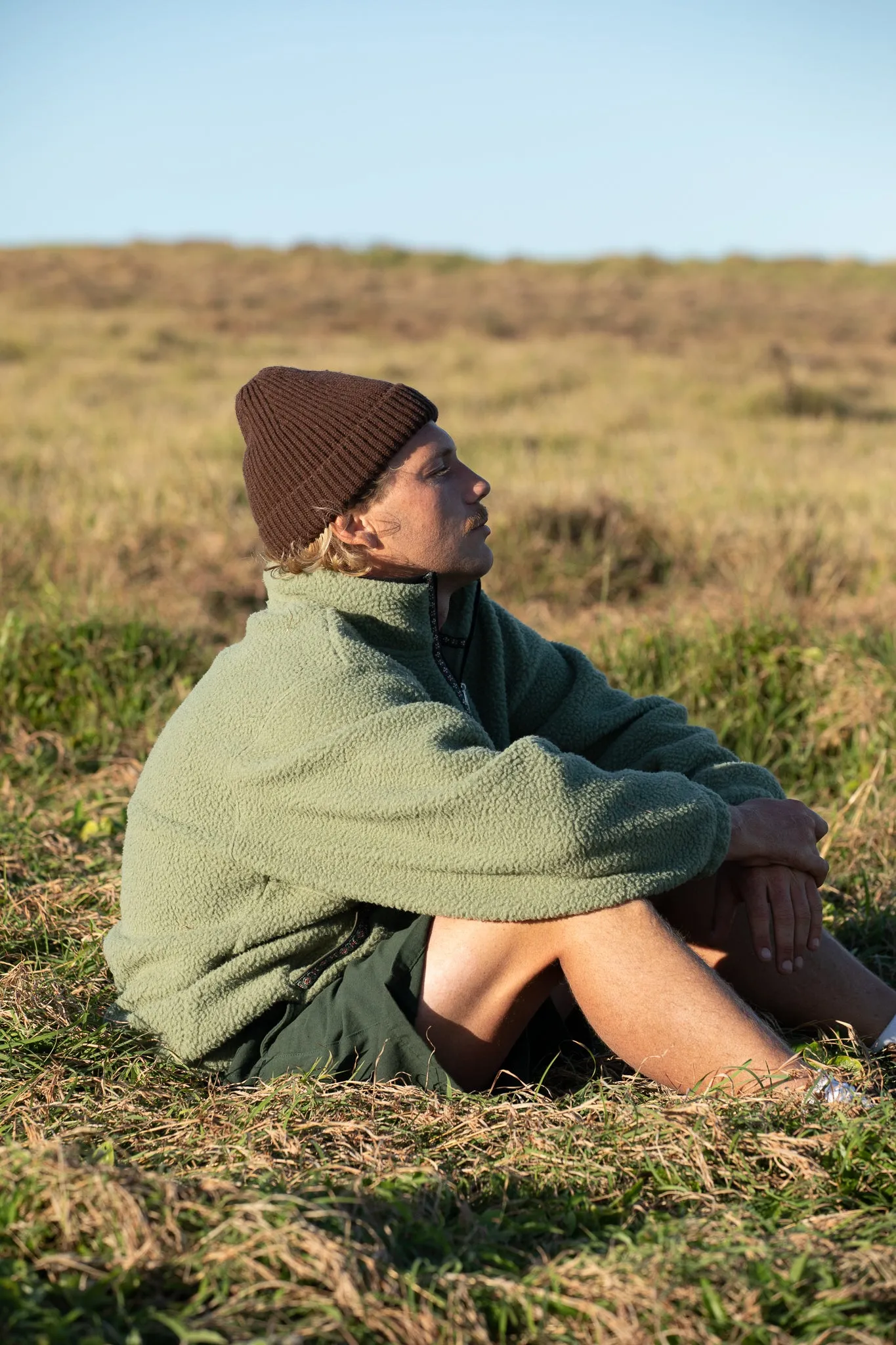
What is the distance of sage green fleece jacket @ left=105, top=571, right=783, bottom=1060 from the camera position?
1.96 meters

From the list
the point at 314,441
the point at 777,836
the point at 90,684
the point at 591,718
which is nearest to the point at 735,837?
the point at 777,836

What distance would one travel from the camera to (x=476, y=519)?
2.41 metres

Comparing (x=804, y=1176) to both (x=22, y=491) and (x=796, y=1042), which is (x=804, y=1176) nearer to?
(x=796, y=1042)

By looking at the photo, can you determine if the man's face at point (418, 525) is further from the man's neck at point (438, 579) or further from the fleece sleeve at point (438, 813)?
the fleece sleeve at point (438, 813)

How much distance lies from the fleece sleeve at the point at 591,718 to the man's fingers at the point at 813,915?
0.36 m

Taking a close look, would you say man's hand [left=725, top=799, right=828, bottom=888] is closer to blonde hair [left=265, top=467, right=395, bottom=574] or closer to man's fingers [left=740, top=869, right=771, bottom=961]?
man's fingers [left=740, top=869, right=771, bottom=961]

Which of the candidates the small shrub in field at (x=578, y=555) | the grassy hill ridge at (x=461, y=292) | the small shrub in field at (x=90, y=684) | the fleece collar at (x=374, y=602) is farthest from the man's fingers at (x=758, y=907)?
the grassy hill ridge at (x=461, y=292)

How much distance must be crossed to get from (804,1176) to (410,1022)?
639 millimetres

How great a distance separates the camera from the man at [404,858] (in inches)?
77.9

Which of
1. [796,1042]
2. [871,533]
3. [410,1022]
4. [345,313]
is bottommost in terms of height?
[796,1042]

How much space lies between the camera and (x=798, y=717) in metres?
4.13

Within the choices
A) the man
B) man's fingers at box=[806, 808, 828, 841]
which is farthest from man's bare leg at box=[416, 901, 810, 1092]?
man's fingers at box=[806, 808, 828, 841]

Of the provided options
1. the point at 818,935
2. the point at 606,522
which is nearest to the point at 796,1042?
the point at 818,935

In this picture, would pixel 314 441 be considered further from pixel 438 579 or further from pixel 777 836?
pixel 777 836
